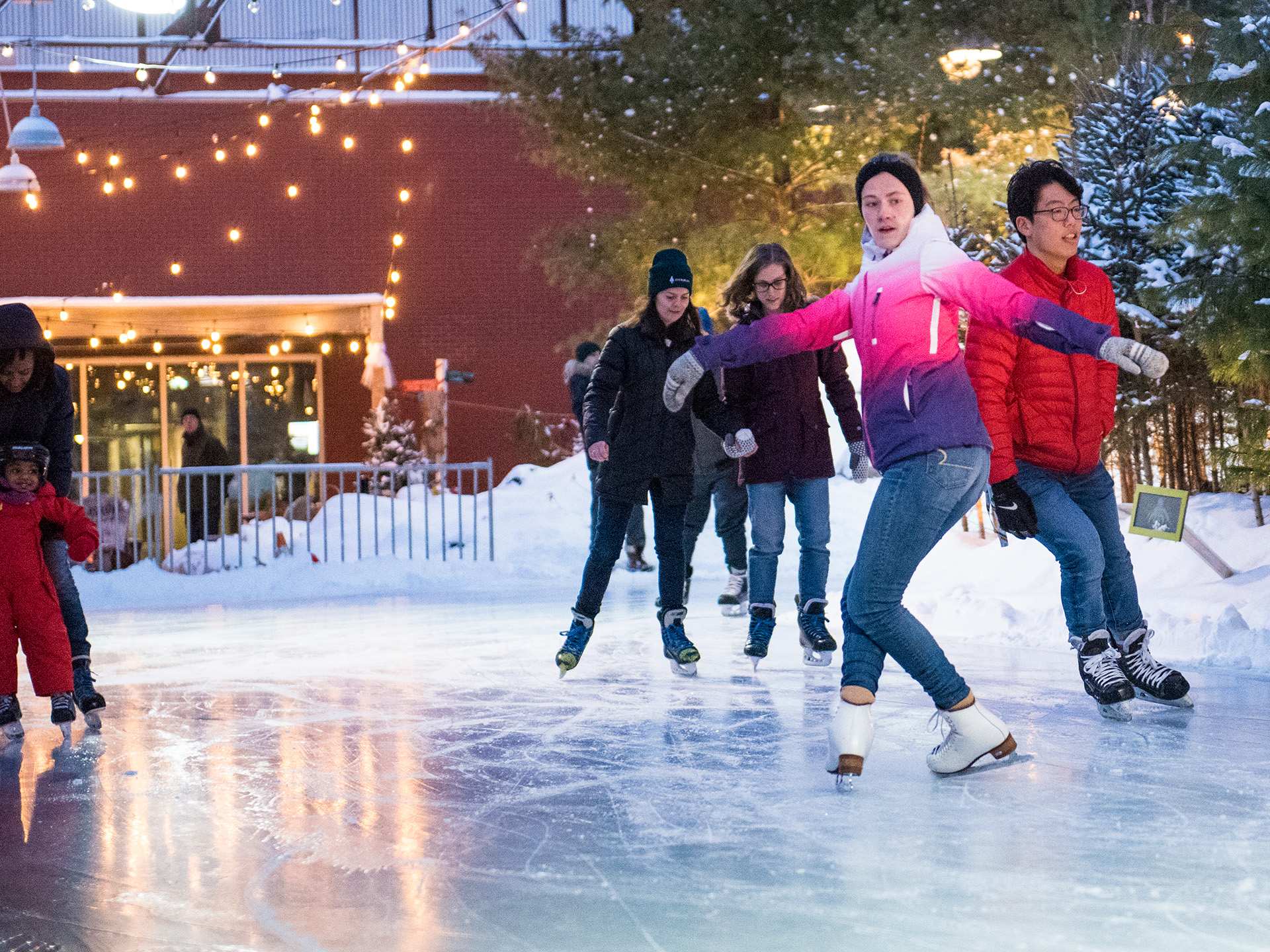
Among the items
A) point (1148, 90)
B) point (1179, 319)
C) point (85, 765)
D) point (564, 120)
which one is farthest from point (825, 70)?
point (85, 765)

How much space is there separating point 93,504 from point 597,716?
8.50 m

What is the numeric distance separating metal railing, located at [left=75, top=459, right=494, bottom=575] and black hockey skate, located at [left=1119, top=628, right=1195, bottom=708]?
7.52 meters

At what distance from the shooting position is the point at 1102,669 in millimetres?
4691

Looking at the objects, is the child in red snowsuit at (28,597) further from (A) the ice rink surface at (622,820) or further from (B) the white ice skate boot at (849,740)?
(B) the white ice skate boot at (849,740)

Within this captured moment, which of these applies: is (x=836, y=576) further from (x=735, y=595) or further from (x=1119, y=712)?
(x=1119, y=712)

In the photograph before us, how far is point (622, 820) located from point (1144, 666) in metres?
2.11

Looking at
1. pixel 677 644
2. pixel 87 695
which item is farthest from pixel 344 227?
pixel 87 695

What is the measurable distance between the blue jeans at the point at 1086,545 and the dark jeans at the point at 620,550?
5.04 ft

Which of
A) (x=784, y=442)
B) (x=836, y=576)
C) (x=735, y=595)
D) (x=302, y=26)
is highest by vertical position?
(x=302, y=26)

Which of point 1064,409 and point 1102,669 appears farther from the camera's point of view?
point 1102,669

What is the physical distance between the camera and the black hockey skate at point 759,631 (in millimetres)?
6152

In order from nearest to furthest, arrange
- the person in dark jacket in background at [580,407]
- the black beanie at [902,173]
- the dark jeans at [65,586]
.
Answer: the black beanie at [902,173]
the dark jeans at [65,586]
the person in dark jacket in background at [580,407]

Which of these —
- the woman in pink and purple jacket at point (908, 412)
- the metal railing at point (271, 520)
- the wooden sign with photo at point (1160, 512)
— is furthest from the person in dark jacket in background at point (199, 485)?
the woman in pink and purple jacket at point (908, 412)

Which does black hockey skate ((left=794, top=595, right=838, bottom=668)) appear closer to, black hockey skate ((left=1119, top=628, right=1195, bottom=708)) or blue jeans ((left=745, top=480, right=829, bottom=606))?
blue jeans ((left=745, top=480, right=829, bottom=606))
